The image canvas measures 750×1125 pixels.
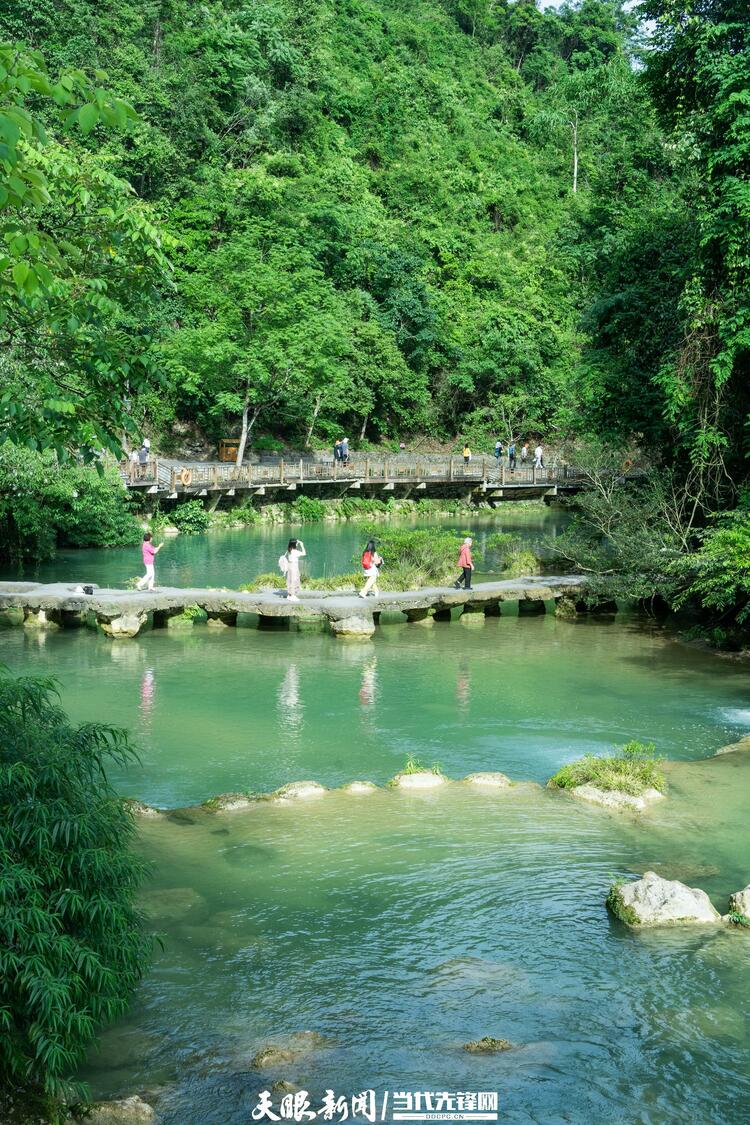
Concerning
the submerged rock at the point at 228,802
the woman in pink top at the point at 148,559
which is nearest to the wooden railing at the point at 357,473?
the woman in pink top at the point at 148,559

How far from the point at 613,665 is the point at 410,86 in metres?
63.4

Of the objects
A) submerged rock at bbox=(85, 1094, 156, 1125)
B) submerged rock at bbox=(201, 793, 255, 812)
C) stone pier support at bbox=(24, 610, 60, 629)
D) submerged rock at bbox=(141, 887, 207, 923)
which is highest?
stone pier support at bbox=(24, 610, 60, 629)

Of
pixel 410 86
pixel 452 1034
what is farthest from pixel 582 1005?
pixel 410 86

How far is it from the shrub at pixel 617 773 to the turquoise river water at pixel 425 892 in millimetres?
333

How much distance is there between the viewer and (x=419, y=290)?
5562cm

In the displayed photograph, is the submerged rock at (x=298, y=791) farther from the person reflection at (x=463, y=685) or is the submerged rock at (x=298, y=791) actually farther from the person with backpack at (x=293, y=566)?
the person with backpack at (x=293, y=566)

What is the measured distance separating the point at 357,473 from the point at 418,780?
33049 millimetres

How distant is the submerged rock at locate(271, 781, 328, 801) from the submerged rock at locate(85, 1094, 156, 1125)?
5644 millimetres

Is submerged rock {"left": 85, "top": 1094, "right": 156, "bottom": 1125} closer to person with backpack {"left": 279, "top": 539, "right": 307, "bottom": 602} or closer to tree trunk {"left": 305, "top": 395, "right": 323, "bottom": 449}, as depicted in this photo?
person with backpack {"left": 279, "top": 539, "right": 307, "bottom": 602}

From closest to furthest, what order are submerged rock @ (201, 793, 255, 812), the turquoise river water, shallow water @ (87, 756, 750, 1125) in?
shallow water @ (87, 756, 750, 1125)
the turquoise river water
submerged rock @ (201, 793, 255, 812)

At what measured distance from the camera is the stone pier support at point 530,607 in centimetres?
2495

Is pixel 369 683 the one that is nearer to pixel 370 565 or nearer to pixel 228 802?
pixel 370 565

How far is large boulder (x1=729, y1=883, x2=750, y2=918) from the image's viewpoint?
8.91 m

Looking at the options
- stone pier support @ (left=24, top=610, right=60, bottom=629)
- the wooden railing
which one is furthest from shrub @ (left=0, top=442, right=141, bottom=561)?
the wooden railing
